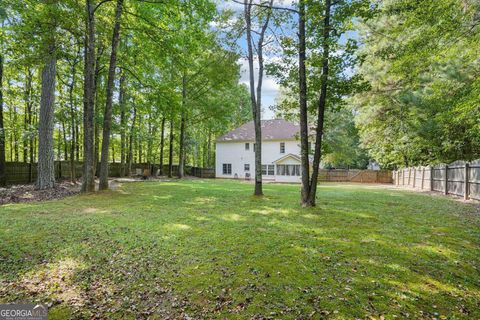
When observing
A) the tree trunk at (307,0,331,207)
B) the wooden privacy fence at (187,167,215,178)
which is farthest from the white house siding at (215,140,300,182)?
the tree trunk at (307,0,331,207)

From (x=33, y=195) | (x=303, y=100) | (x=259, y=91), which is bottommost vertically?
(x=33, y=195)

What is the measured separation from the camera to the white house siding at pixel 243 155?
28266mm

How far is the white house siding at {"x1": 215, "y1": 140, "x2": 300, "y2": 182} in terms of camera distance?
2827 centimetres

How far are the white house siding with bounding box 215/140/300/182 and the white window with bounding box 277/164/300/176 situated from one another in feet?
1.44

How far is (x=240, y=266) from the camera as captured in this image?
371 centimetres

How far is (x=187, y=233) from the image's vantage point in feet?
16.9

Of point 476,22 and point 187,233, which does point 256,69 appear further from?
point 187,233

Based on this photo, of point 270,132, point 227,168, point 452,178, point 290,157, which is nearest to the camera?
point 452,178

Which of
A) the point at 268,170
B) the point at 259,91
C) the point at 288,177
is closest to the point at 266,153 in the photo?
the point at 268,170

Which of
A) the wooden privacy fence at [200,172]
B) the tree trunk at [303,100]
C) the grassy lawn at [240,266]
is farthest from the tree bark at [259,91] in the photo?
the wooden privacy fence at [200,172]

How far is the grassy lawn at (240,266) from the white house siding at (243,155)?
21920 millimetres

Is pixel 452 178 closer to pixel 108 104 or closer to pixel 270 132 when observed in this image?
pixel 108 104

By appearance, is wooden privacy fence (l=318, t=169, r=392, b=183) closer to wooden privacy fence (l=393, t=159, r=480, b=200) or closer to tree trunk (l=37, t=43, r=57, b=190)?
wooden privacy fence (l=393, t=159, r=480, b=200)

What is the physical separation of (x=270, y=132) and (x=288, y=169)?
501cm
